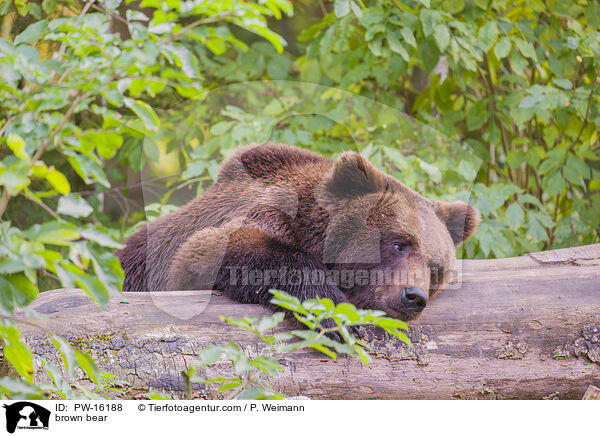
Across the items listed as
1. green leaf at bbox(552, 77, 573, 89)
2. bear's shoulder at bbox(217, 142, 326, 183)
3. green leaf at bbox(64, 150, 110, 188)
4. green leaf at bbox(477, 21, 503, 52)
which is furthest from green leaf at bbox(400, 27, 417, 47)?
green leaf at bbox(64, 150, 110, 188)

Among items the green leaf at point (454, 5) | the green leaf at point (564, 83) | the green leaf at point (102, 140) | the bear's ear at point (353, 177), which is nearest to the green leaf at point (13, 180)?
the green leaf at point (102, 140)

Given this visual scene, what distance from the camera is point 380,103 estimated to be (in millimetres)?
2836

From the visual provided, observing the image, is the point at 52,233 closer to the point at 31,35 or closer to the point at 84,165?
the point at 84,165

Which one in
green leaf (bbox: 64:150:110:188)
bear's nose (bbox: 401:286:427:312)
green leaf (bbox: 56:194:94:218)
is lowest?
bear's nose (bbox: 401:286:427:312)

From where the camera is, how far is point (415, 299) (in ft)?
6.99

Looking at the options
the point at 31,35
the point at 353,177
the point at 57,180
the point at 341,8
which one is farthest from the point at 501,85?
the point at 57,180

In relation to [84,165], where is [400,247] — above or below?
below

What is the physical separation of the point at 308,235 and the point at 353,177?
0.30 meters

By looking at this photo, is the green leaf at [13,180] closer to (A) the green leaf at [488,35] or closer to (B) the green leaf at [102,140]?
(B) the green leaf at [102,140]

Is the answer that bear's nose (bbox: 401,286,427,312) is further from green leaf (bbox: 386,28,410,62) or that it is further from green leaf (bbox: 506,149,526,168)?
green leaf (bbox: 506,149,526,168)
